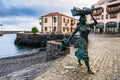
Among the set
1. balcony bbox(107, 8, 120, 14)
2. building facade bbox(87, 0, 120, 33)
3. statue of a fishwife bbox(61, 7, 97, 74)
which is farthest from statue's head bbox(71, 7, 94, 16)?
balcony bbox(107, 8, 120, 14)

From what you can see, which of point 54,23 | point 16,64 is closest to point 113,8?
point 54,23

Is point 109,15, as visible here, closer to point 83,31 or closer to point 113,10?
point 113,10

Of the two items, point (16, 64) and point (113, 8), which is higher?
point (113, 8)

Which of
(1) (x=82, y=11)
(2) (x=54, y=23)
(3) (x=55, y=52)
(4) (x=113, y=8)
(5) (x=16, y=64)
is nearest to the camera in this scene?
(1) (x=82, y=11)

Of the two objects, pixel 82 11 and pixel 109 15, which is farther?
pixel 109 15

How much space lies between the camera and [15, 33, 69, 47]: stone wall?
36.2 m

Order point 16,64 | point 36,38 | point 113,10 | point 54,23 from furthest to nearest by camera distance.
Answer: point 54,23 < point 113,10 < point 36,38 < point 16,64

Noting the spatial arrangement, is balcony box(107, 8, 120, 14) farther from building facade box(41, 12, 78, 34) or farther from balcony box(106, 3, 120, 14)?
building facade box(41, 12, 78, 34)

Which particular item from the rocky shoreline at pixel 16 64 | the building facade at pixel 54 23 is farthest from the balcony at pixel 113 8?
the rocky shoreline at pixel 16 64

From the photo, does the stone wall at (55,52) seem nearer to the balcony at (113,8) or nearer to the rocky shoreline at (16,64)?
the rocky shoreline at (16,64)

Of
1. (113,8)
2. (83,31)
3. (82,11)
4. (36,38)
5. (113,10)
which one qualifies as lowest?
(36,38)

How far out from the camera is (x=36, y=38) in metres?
39.0

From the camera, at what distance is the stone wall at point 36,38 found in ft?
119

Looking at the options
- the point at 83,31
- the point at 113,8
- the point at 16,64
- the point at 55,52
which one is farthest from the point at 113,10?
the point at 83,31
